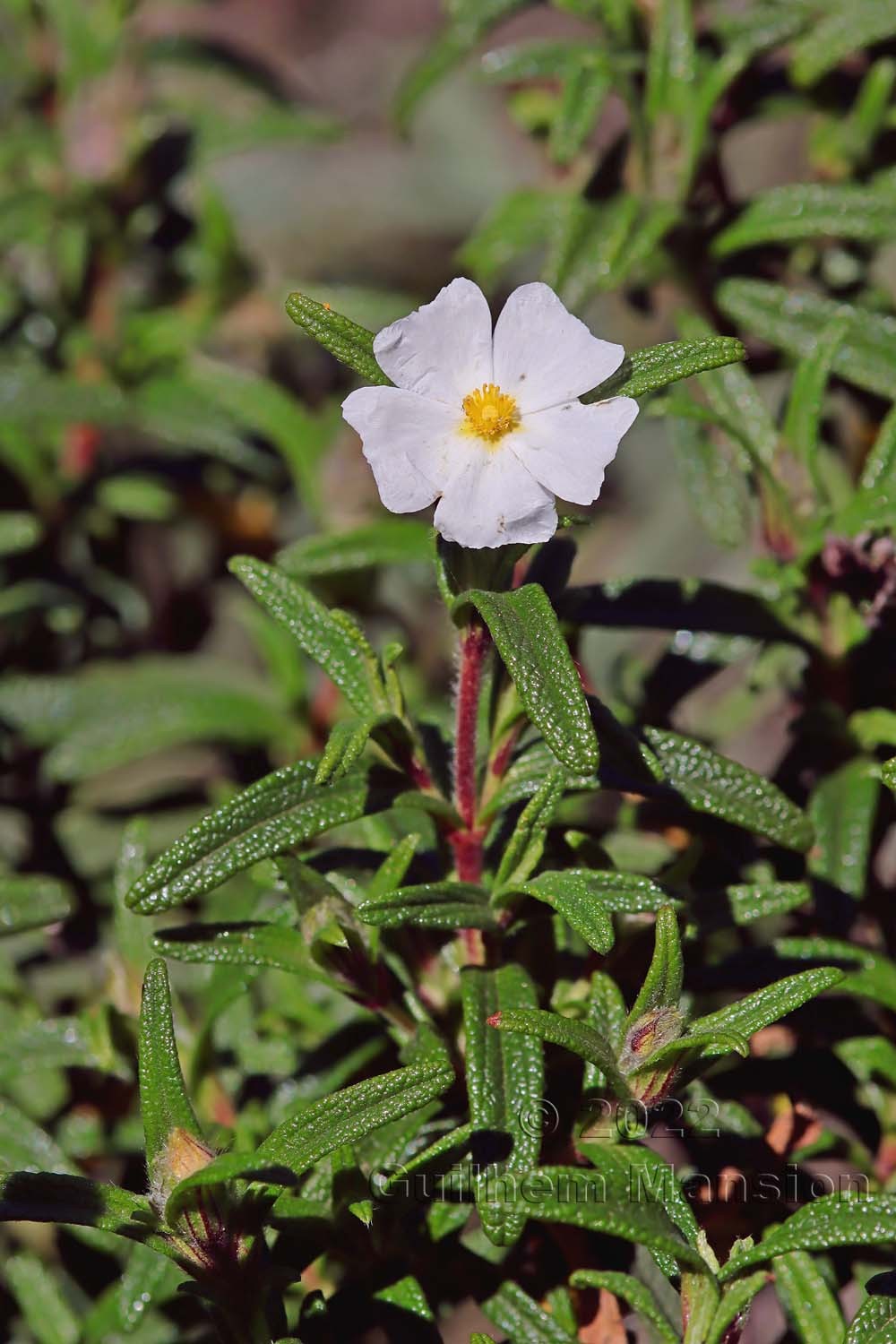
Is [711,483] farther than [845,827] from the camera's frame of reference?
Yes

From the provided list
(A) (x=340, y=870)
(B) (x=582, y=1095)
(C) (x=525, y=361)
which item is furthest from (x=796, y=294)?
(B) (x=582, y=1095)

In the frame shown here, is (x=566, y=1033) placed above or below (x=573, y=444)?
below

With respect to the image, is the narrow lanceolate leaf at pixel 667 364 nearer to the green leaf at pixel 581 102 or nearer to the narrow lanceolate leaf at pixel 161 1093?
the narrow lanceolate leaf at pixel 161 1093

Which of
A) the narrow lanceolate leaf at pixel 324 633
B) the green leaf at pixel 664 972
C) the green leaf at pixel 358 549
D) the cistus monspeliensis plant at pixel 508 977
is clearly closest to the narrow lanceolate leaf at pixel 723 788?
the cistus monspeliensis plant at pixel 508 977

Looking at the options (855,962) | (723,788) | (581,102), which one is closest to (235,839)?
(723,788)

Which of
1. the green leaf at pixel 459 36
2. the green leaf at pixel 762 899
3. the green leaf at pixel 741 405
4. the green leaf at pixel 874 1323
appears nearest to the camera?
the green leaf at pixel 874 1323

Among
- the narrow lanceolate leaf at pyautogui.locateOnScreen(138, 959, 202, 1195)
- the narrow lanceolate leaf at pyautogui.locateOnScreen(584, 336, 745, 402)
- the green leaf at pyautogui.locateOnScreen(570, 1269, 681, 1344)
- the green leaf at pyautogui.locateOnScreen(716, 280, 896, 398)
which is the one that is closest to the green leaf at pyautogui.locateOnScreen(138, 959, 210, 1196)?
the narrow lanceolate leaf at pyautogui.locateOnScreen(138, 959, 202, 1195)

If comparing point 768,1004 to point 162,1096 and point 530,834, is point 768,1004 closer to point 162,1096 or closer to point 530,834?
point 530,834
